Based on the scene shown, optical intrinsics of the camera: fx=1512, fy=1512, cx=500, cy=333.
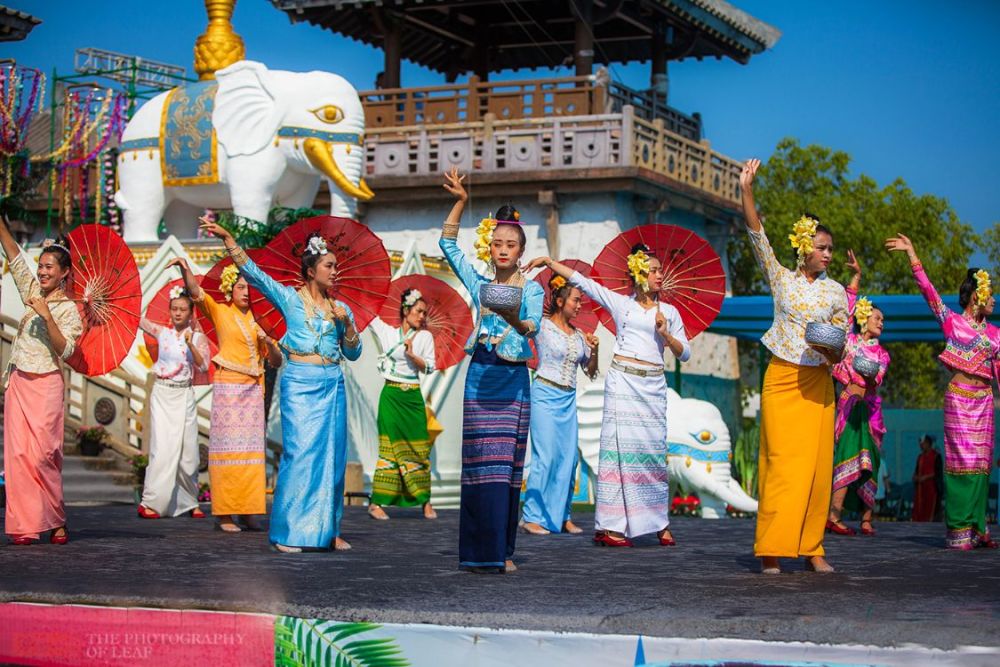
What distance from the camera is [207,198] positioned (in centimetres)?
1598

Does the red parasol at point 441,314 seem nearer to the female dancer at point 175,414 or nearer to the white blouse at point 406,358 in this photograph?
the white blouse at point 406,358

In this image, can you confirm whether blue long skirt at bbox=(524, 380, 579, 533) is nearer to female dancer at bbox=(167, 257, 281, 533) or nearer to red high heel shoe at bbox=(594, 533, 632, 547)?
red high heel shoe at bbox=(594, 533, 632, 547)

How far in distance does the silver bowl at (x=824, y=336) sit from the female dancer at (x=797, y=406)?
0.39 feet

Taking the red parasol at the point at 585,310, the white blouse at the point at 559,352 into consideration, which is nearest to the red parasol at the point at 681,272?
the white blouse at the point at 559,352

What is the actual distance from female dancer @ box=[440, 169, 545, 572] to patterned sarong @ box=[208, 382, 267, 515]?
124 inches

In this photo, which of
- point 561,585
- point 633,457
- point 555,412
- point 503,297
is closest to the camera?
point 561,585

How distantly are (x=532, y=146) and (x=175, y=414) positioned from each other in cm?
1080

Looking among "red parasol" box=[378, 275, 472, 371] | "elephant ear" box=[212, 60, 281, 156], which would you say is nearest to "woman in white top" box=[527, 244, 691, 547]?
"red parasol" box=[378, 275, 472, 371]

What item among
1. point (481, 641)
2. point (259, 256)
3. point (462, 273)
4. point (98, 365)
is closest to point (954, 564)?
point (462, 273)

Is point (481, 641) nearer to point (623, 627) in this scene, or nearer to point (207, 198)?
point (623, 627)

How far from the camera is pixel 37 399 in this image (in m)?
8.16

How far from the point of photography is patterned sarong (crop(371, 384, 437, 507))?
11.6m

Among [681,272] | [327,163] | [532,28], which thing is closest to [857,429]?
[681,272]

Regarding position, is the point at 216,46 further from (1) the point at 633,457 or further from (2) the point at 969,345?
(2) the point at 969,345
